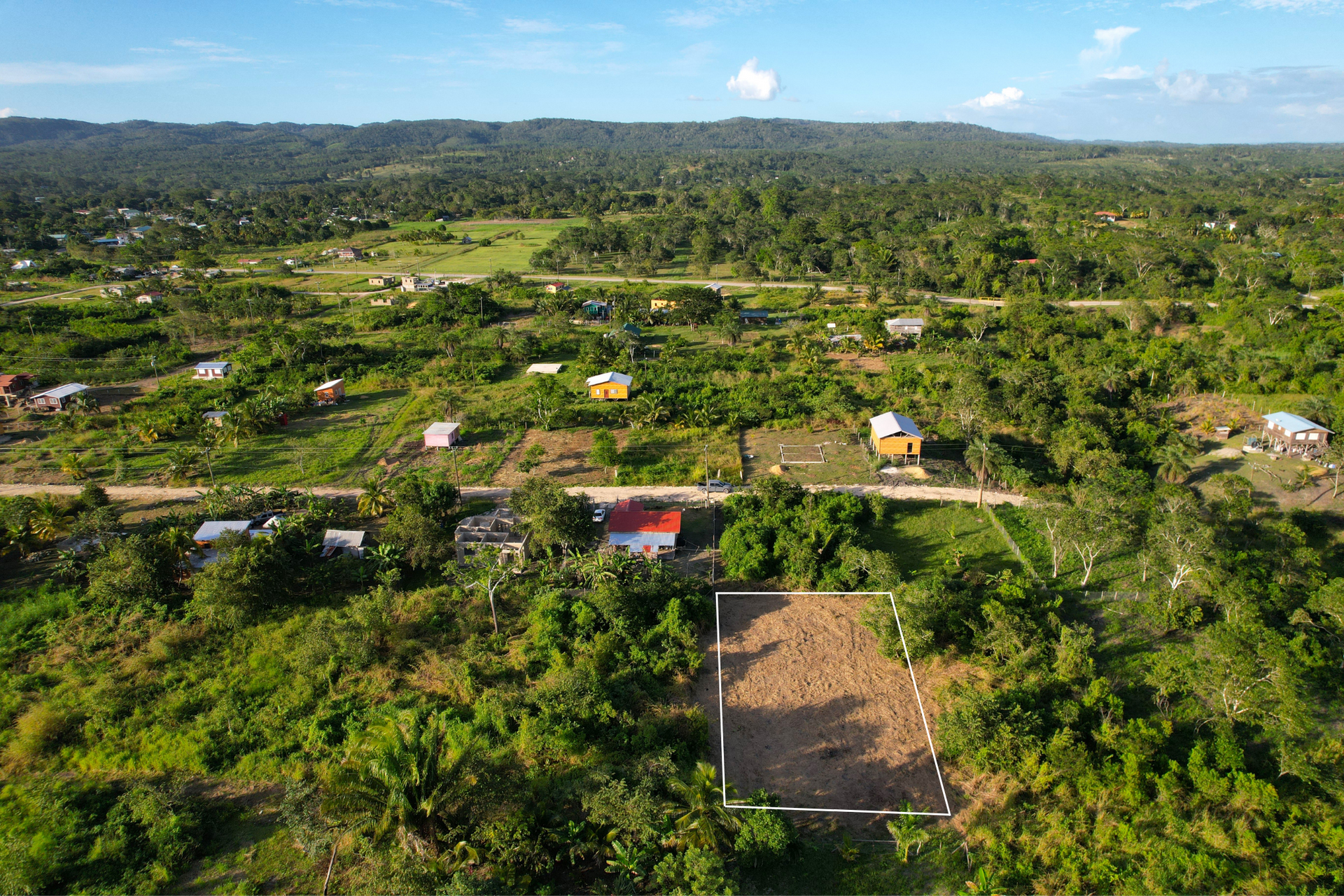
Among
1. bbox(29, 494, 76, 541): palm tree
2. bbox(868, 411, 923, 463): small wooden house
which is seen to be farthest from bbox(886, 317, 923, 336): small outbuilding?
bbox(29, 494, 76, 541): palm tree

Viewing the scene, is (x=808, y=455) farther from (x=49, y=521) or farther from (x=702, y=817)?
(x=49, y=521)

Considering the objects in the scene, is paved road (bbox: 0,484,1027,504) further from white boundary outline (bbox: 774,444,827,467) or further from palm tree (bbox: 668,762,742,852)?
palm tree (bbox: 668,762,742,852)

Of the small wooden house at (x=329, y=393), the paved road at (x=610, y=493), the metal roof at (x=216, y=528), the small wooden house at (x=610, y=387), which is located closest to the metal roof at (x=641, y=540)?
the paved road at (x=610, y=493)

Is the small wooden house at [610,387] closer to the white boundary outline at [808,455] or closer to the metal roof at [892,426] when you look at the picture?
the white boundary outline at [808,455]

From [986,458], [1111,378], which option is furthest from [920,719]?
[1111,378]

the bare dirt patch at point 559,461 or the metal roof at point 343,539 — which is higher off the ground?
the bare dirt patch at point 559,461

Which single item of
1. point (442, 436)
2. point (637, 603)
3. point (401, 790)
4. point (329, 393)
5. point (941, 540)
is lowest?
point (941, 540)
